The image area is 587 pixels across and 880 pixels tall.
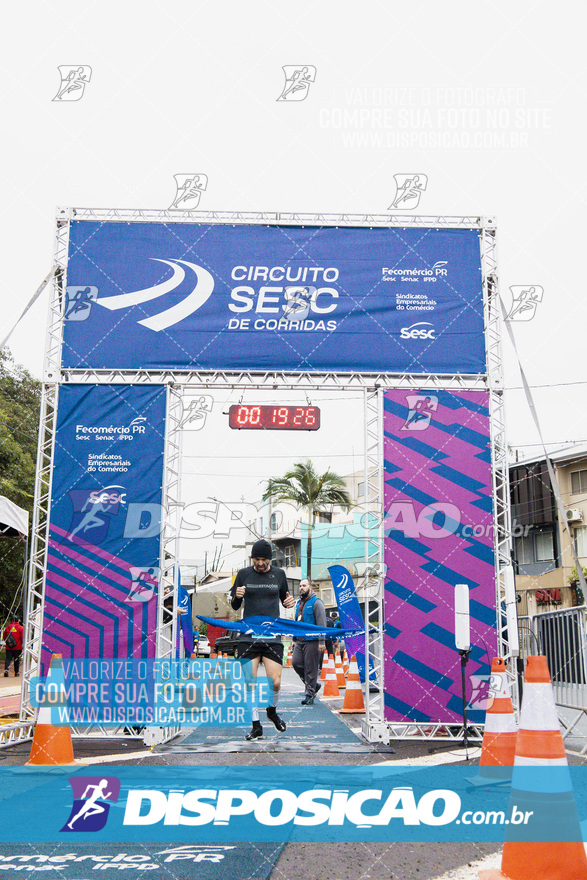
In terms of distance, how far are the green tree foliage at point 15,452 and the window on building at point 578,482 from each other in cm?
2364

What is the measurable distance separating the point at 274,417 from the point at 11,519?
12.3ft

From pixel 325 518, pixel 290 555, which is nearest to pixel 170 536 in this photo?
pixel 325 518

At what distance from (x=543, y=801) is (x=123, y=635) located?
23.0ft

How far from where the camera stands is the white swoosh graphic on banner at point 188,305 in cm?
1072

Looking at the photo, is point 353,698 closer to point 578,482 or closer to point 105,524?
point 105,524

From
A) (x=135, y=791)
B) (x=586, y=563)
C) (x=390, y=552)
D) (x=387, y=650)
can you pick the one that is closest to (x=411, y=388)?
(x=390, y=552)

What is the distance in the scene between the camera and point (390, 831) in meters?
5.08

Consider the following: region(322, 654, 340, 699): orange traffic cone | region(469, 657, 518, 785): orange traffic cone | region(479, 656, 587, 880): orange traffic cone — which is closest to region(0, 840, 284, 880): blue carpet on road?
region(479, 656, 587, 880): orange traffic cone

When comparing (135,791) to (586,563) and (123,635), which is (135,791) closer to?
(123,635)

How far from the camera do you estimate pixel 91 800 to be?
19.4 ft

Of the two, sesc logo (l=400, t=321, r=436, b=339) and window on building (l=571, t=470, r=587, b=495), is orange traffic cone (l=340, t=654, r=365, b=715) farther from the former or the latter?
window on building (l=571, t=470, r=587, b=495)

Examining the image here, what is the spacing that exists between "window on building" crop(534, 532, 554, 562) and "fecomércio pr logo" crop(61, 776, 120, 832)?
35290 millimetres

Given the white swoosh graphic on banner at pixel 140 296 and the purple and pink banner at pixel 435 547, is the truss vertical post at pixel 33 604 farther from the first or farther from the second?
the purple and pink banner at pixel 435 547

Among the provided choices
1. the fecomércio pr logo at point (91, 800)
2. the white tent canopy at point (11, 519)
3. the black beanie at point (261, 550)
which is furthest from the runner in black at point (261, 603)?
the white tent canopy at point (11, 519)
